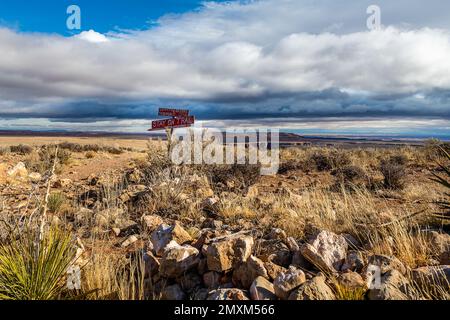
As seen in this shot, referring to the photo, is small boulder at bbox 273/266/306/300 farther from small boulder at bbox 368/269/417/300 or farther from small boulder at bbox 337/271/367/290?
small boulder at bbox 368/269/417/300

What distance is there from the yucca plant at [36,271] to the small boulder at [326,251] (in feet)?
8.11

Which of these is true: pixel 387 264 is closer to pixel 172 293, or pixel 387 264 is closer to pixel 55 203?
pixel 172 293

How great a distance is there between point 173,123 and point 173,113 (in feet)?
1.00

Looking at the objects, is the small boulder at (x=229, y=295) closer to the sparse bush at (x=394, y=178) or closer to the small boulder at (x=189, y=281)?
the small boulder at (x=189, y=281)

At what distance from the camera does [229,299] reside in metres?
3.19

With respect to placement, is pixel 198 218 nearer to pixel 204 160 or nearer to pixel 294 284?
pixel 294 284

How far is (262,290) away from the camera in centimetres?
335

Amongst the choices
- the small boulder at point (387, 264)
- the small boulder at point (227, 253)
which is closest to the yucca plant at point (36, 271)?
the small boulder at point (227, 253)

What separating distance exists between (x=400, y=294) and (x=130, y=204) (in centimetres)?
592

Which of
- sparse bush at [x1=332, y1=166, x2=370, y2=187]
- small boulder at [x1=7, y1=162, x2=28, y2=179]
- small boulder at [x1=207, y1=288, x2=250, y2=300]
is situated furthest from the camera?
small boulder at [x1=7, y1=162, x2=28, y2=179]

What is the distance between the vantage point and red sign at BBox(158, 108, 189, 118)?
32.9 feet

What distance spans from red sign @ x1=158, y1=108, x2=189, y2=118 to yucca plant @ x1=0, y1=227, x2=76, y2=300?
6.61m

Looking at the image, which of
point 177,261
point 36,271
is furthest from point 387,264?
point 36,271

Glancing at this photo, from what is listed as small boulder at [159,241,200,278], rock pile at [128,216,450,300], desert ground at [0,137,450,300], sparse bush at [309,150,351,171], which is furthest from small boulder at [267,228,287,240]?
sparse bush at [309,150,351,171]
